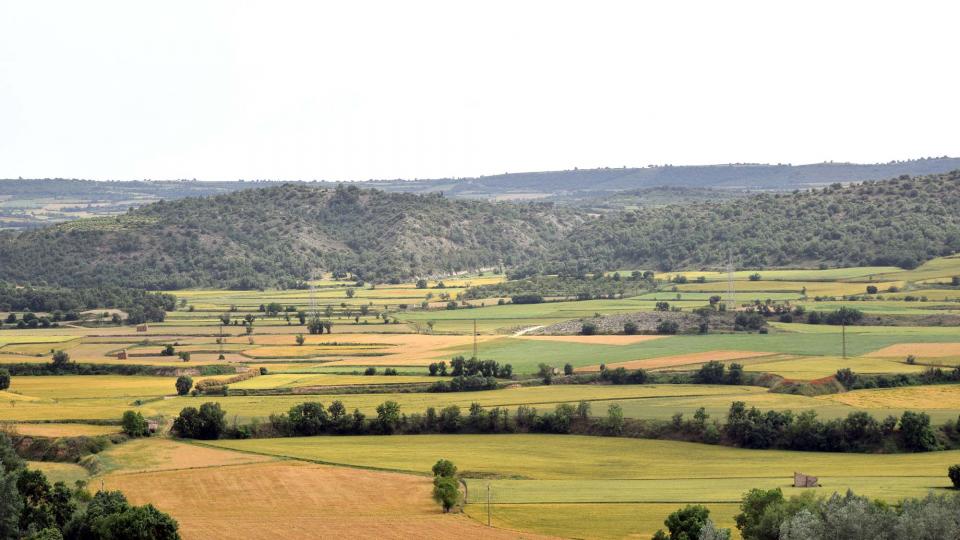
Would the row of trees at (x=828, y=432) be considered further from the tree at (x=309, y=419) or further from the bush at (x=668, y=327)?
the bush at (x=668, y=327)

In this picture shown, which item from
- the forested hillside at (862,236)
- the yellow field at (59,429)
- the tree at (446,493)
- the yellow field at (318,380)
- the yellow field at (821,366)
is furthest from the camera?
the forested hillside at (862,236)

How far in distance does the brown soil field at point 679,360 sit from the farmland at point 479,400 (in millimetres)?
294

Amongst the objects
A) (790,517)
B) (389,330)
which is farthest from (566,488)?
(389,330)

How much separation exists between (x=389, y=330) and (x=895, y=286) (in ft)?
168

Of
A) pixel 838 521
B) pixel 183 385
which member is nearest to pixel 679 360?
pixel 183 385

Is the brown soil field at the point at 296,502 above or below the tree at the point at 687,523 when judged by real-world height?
below

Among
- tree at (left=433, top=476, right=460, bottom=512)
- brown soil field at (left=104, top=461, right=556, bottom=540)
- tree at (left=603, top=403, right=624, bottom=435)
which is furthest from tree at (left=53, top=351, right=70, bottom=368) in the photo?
tree at (left=433, top=476, right=460, bottom=512)

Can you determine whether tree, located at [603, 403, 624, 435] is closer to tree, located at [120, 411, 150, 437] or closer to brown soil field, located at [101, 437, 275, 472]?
brown soil field, located at [101, 437, 275, 472]

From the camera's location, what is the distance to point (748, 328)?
121 metres

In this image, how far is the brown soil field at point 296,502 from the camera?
58.0m

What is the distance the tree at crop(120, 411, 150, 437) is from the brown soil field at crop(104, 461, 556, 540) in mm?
10672

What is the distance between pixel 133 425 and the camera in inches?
3228

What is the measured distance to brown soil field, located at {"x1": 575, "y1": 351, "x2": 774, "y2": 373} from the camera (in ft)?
337

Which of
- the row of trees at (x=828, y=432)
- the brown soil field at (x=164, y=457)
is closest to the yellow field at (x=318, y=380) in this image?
the brown soil field at (x=164, y=457)
